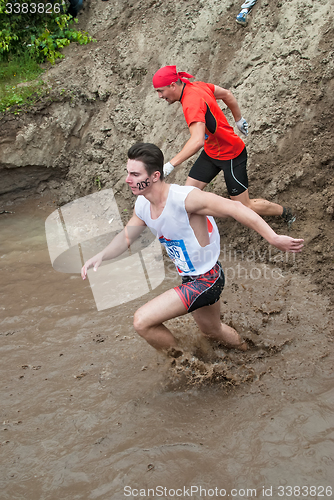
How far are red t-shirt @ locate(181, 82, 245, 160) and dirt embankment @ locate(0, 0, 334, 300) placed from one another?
1.09 meters

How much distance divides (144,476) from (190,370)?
0.97 metres

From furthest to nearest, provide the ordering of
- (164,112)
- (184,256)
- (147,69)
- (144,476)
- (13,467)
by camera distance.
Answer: (147,69) → (164,112) → (184,256) → (13,467) → (144,476)

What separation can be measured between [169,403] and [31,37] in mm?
7933

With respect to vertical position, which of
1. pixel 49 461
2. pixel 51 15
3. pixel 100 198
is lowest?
pixel 100 198

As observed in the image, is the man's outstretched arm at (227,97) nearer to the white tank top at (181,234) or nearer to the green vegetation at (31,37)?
the white tank top at (181,234)

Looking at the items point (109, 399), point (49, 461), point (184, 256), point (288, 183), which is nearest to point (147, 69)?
point (288, 183)

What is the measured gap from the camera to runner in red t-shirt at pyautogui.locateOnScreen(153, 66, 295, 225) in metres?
4.13

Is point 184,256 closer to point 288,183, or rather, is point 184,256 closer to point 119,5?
point 288,183

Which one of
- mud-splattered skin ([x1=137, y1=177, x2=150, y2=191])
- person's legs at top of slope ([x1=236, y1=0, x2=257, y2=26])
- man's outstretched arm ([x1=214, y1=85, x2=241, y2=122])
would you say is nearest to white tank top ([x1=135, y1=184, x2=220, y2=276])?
mud-splattered skin ([x1=137, y1=177, x2=150, y2=191])

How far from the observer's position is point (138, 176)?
2.89 meters

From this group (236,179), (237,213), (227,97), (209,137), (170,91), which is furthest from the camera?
(227,97)

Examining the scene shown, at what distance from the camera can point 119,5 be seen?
8484mm

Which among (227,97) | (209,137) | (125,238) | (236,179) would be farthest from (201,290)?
(227,97)

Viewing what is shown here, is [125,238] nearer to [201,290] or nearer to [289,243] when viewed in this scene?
[201,290]
